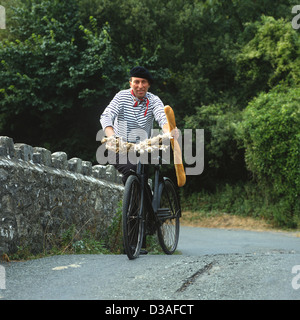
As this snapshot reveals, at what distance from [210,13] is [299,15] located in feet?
12.5

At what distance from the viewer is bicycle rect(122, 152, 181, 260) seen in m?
5.48

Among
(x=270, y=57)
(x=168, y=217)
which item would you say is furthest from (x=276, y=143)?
(x=168, y=217)

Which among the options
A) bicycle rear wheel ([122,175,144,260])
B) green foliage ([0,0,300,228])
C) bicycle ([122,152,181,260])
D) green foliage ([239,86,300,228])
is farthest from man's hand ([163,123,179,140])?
green foliage ([0,0,300,228])

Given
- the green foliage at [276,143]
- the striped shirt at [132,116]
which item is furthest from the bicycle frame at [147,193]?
the green foliage at [276,143]

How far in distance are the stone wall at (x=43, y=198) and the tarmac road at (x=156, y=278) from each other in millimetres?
592

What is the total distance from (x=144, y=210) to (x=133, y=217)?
37cm

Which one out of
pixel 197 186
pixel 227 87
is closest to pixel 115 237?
pixel 197 186

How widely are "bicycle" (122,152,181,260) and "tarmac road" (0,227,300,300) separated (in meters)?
0.26

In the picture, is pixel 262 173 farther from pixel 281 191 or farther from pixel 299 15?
pixel 299 15

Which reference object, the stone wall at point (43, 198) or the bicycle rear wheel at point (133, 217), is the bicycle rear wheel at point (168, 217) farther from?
the stone wall at point (43, 198)

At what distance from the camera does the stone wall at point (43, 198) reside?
6082 mm

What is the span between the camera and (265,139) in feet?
59.3

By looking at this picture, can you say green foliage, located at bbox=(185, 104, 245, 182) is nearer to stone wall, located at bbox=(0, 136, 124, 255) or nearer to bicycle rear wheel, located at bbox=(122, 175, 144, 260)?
stone wall, located at bbox=(0, 136, 124, 255)
